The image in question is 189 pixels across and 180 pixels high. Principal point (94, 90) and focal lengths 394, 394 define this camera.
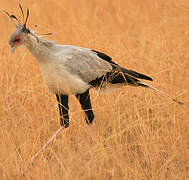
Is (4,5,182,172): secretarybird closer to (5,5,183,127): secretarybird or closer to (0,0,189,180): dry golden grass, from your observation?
(5,5,183,127): secretarybird

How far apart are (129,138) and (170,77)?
892mm

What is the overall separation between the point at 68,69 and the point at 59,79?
0.13 metres

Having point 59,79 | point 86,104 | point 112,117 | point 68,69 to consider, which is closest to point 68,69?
point 68,69

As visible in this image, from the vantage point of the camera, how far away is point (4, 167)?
3.00 meters

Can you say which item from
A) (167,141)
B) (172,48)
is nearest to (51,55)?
(167,141)

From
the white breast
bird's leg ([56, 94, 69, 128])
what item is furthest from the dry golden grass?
the white breast

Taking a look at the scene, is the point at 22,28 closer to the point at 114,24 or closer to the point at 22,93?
the point at 22,93

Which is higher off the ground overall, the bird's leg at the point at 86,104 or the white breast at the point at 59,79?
the white breast at the point at 59,79

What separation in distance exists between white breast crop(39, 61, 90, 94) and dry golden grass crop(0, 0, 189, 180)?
228 millimetres

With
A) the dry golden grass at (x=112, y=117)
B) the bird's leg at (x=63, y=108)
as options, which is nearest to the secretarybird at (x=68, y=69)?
the bird's leg at (x=63, y=108)

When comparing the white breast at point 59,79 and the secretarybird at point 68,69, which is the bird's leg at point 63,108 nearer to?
the secretarybird at point 68,69

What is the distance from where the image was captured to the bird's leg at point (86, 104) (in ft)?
11.7

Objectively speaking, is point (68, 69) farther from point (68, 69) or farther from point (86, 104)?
point (86, 104)

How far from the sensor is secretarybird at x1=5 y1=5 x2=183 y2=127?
3.31 meters
